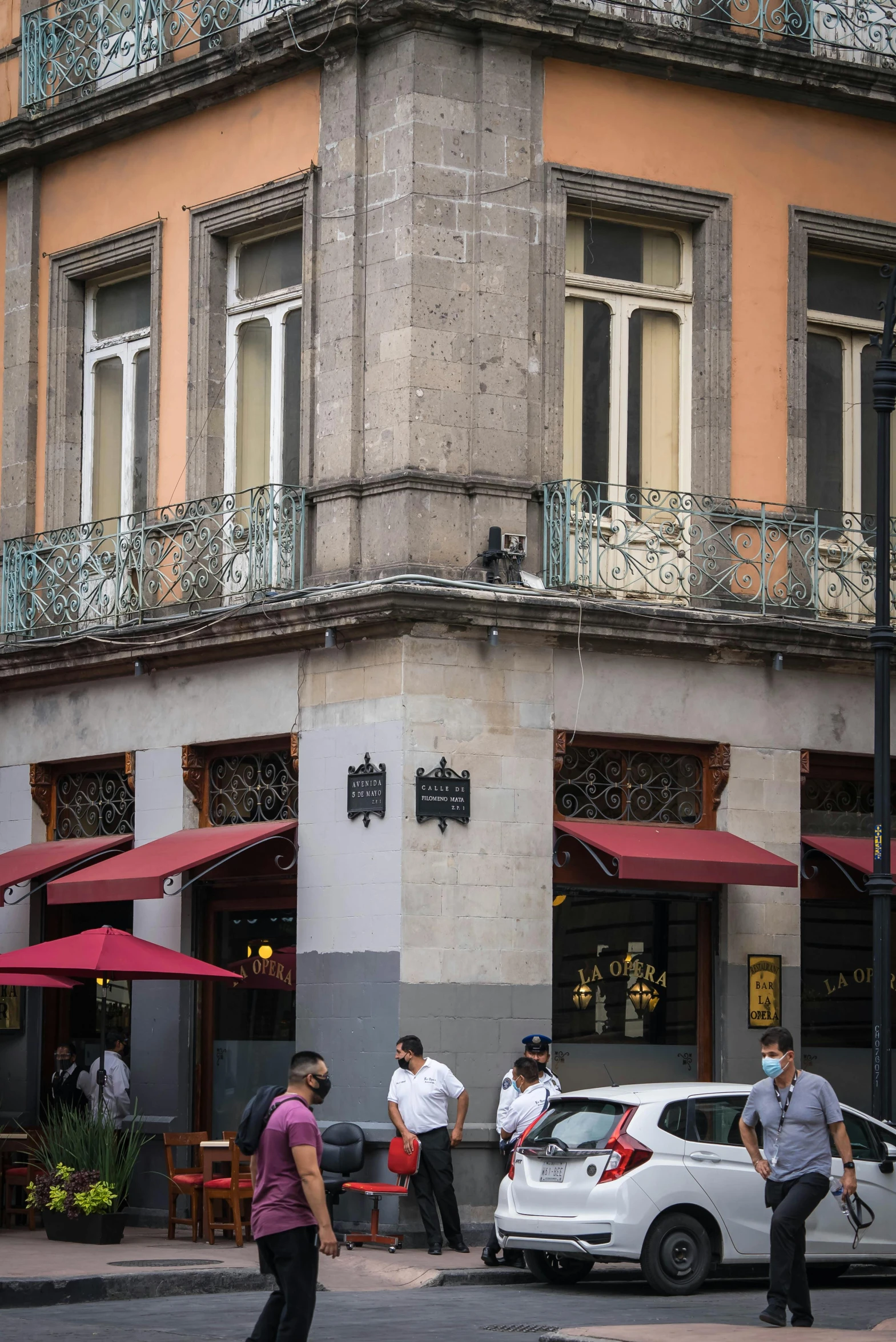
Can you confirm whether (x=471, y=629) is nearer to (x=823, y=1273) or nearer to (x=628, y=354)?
(x=628, y=354)

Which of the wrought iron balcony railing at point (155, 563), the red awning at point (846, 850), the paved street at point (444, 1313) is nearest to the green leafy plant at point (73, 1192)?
the paved street at point (444, 1313)

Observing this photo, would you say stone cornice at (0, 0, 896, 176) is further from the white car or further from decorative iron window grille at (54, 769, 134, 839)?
the white car

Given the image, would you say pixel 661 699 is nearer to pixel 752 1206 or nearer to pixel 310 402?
pixel 310 402

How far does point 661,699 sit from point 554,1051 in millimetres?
3243

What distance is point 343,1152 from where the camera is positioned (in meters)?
18.2

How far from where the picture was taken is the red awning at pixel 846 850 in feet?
68.8

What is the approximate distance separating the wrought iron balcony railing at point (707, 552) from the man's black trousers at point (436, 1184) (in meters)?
4.93

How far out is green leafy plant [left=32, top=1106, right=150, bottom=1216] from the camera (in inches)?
743

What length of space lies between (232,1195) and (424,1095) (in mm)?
1801

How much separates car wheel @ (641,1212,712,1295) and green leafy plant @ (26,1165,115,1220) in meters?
4.95

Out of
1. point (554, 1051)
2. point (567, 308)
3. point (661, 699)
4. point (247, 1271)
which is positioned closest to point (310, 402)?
point (567, 308)

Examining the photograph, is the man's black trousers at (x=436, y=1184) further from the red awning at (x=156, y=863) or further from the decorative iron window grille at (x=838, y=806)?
the decorative iron window grille at (x=838, y=806)

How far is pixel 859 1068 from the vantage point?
21.6m

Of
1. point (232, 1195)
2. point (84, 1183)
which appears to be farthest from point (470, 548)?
point (84, 1183)
